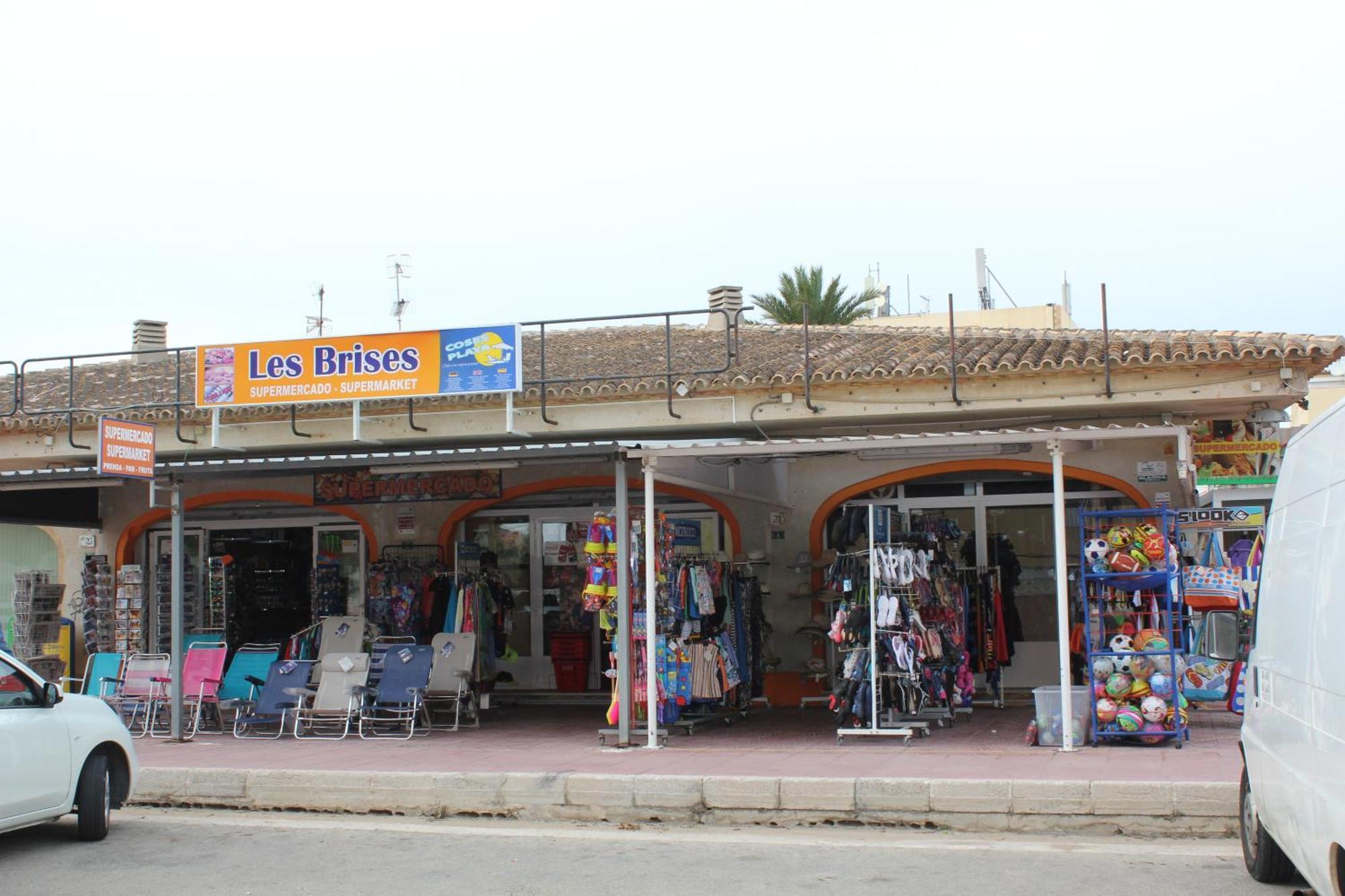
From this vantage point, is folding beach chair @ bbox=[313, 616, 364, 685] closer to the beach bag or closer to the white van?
the beach bag

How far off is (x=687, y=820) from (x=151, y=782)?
173 inches

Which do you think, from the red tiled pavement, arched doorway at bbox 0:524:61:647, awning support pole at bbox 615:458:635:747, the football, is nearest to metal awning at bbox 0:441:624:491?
awning support pole at bbox 615:458:635:747

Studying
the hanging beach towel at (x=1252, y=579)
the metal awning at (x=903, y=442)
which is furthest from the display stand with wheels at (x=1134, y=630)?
the hanging beach towel at (x=1252, y=579)

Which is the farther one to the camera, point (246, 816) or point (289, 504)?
point (289, 504)

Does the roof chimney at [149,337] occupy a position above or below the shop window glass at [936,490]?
above

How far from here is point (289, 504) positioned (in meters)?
17.5

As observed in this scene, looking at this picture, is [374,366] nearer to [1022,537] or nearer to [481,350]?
[481,350]

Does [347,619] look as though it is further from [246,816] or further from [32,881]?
[32,881]

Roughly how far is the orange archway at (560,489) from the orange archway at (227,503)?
1.01 metres

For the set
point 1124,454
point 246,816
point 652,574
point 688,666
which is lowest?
point 246,816

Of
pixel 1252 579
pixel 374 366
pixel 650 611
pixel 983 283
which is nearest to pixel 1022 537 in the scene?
pixel 1252 579

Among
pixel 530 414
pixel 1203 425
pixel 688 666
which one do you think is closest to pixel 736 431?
pixel 530 414

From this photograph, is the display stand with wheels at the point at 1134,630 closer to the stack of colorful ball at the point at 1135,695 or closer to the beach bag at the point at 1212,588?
the stack of colorful ball at the point at 1135,695

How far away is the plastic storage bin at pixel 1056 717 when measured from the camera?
426 inches
